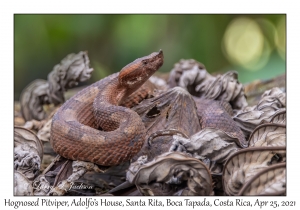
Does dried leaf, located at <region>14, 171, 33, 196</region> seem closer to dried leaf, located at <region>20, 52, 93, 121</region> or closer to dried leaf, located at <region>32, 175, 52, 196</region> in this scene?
dried leaf, located at <region>32, 175, 52, 196</region>

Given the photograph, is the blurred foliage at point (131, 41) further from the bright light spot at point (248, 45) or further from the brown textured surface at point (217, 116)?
the brown textured surface at point (217, 116)

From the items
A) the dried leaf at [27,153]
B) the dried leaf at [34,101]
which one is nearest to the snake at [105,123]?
the dried leaf at [27,153]

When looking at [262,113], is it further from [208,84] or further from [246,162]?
[208,84]

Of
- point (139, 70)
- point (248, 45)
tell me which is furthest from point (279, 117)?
point (248, 45)

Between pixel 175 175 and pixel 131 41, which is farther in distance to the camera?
pixel 131 41

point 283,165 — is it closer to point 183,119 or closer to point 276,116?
point 276,116

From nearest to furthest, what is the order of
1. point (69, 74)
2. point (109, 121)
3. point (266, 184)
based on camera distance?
point (266, 184) < point (109, 121) < point (69, 74)

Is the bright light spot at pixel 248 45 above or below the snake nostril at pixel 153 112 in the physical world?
above
